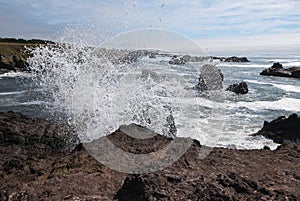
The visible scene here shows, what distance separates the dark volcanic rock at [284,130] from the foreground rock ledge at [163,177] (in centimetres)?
528

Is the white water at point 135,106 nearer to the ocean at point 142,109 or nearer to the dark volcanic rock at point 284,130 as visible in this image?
the ocean at point 142,109

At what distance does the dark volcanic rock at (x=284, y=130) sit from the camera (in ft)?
38.4

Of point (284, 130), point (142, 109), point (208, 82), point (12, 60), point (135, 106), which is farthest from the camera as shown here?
point (12, 60)

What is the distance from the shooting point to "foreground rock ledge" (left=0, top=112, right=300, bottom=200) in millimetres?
3684

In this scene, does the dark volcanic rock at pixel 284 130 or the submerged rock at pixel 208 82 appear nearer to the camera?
the dark volcanic rock at pixel 284 130

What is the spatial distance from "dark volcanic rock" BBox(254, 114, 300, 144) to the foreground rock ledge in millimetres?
5283

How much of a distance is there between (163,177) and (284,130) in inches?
387

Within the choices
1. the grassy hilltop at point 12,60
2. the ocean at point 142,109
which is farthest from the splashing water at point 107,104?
the grassy hilltop at point 12,60

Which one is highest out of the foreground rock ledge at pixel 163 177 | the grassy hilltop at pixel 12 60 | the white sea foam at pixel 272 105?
the foreground rock ledge at pixel 163 177

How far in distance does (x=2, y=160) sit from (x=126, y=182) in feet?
13.0

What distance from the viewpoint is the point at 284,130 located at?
487 inches

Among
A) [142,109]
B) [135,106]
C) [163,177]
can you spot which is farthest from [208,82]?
[163,177]

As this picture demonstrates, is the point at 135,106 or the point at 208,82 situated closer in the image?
the point at 135,106

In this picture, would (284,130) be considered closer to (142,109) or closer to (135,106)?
(142,109)
